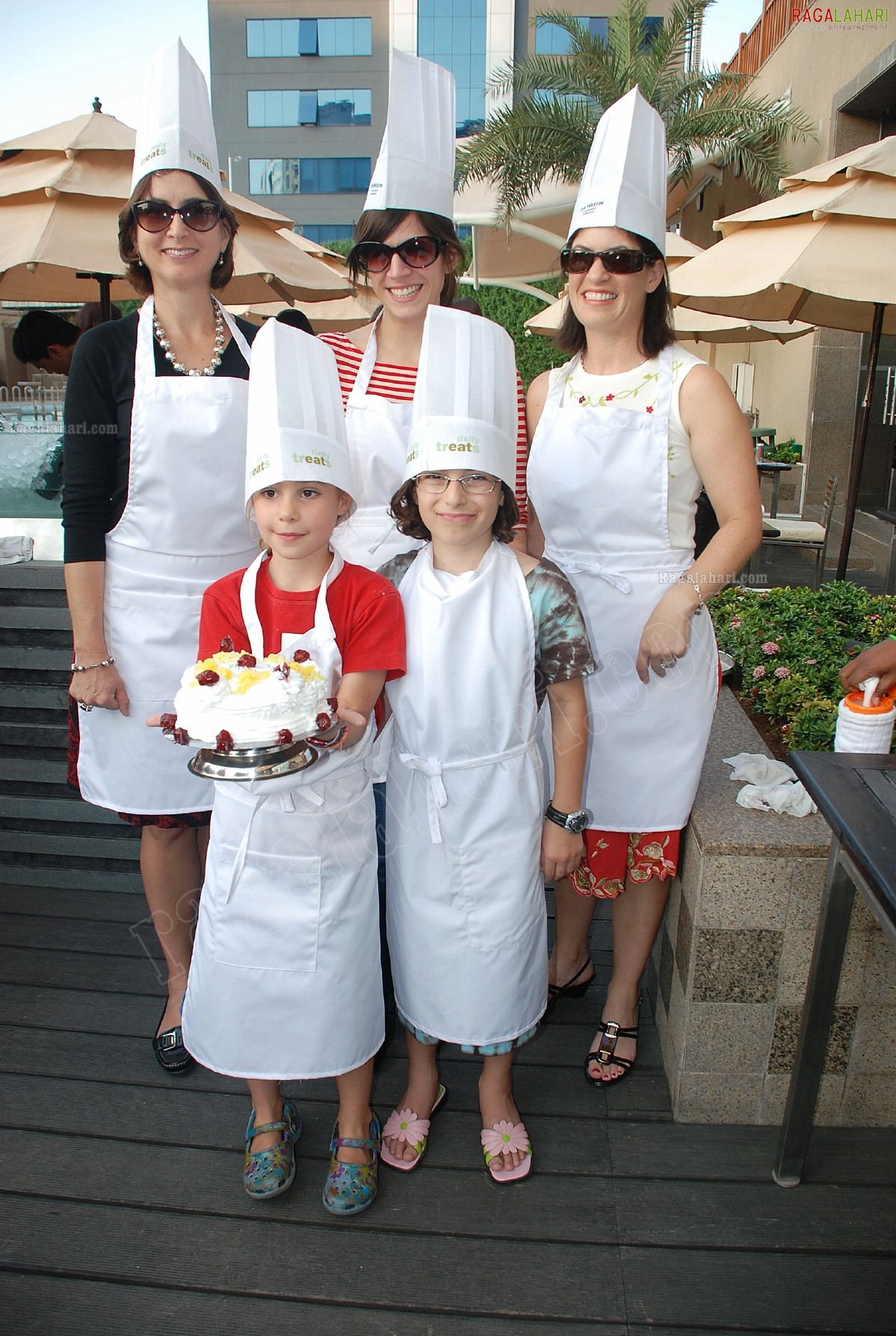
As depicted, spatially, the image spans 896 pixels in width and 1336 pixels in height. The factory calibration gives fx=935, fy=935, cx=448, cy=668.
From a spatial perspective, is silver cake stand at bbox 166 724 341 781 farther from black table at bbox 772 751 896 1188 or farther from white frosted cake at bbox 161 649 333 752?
black table at bbox 772 751 896 1188

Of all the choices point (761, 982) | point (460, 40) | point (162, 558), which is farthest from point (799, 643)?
point (460, 40)

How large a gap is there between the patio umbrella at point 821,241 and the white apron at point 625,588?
88.2 inches

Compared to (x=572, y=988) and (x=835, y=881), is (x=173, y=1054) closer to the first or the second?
(x=572, y=988)

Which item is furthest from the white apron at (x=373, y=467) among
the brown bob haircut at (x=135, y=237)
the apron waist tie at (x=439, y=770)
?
the apron waist tie at (x=439, y=770)

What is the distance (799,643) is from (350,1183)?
2477 mm

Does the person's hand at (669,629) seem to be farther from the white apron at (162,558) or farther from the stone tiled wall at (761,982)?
the white apron at (162,558)

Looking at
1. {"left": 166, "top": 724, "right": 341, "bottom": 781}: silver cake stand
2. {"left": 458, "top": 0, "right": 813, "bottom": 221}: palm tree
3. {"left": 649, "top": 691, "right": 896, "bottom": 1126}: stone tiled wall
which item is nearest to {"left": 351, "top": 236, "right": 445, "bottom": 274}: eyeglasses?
{"left": 166, "top": 724, "right": 341, "bottom": 781}: silver cake stand

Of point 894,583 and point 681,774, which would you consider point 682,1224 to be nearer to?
point 681,774

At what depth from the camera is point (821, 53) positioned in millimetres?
10734

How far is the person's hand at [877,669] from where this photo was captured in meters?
1.92

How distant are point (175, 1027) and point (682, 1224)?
4.13 feet

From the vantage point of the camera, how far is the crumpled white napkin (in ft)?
7.00

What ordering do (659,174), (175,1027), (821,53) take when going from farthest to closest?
(821,53) → (175,1027) → (659,174)

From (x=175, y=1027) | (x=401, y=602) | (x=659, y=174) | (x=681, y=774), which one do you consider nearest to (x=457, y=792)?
(x=401, y=602)
